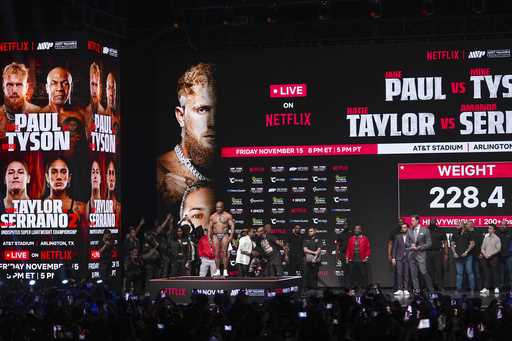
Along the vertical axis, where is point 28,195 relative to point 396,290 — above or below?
above

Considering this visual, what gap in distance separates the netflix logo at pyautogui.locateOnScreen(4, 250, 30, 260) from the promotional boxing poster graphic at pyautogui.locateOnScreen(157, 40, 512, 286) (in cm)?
409

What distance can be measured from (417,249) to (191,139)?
7028 millimetres

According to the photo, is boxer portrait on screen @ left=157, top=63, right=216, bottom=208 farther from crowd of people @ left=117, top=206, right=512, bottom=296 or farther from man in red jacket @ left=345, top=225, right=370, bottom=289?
man in red jacket @ left=345, top=225, right=370, bottom=289

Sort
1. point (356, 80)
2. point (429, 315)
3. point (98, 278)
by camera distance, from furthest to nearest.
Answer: point (356, 80)
point (98, 278)
point (429, 315)

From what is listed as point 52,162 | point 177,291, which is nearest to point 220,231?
point 52,162

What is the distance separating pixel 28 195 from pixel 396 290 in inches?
373

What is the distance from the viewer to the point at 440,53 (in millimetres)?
27062

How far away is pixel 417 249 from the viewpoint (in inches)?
993

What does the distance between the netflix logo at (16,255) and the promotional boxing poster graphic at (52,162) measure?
25 millimetres

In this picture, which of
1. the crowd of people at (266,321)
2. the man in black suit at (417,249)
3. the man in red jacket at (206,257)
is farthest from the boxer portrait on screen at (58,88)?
the crowd of people at (266,321)

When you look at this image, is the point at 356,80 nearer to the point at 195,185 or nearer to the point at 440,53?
the point at 440,53

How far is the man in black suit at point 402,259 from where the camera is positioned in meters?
25.5

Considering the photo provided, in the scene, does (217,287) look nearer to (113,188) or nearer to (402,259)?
(402,259)

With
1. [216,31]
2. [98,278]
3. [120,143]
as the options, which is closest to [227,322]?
[98,278]
